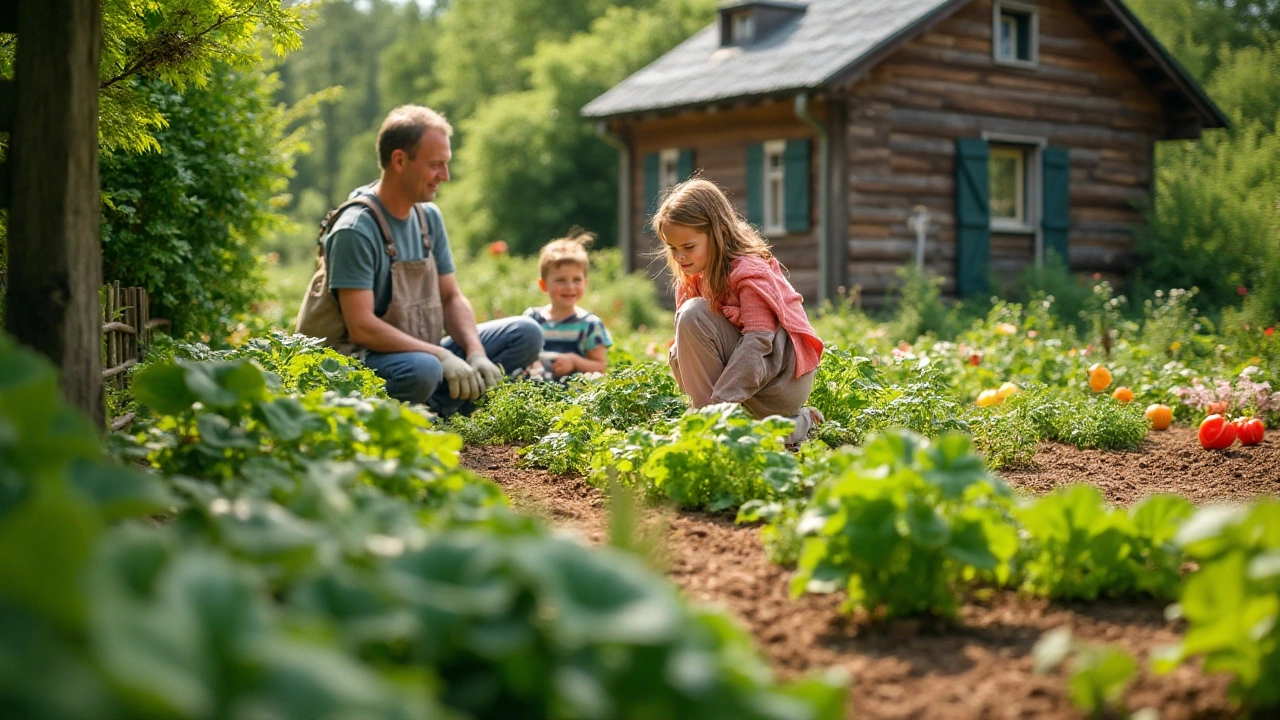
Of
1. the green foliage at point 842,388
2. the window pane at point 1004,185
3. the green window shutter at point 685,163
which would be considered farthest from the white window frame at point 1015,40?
the green foliage at point 842,388

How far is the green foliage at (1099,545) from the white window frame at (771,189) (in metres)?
11.7

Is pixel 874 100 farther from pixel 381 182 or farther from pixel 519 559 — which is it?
pixel 519 559

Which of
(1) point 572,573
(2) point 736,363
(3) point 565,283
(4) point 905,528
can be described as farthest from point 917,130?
(1) point 572,573

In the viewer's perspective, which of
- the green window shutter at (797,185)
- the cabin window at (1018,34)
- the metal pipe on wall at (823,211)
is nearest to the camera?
the metal pipe on wall at (823,211)

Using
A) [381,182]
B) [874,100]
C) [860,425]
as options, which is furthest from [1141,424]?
[874,100]

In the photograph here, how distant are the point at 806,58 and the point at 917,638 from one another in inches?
469

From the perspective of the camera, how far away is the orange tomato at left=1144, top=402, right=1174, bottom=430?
235 inches

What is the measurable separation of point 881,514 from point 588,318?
4394mm

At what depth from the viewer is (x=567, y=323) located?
6527 mm

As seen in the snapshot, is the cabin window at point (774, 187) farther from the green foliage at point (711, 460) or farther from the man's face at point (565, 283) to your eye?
the green foliage at point (711, 460)

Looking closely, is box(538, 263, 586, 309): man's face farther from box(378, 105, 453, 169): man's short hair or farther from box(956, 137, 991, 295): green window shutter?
box(956, 137, 991, 295): green window shutter

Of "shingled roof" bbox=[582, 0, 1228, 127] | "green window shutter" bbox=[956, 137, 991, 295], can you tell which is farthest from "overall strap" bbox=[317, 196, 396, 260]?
"green window shutter" bbox=[956, 137, 991, 295]

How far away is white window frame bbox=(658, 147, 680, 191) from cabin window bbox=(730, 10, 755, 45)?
5.91 feet

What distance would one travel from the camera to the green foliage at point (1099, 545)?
2354mm
